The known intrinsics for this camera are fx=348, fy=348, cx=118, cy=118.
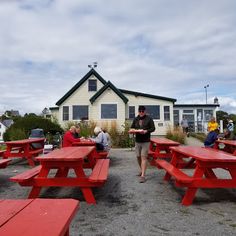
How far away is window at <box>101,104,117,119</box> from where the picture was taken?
26578 mm

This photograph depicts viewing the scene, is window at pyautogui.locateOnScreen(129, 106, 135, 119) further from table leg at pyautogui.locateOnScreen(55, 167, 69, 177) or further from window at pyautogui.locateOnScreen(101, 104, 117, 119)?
table leg at pyautogui.locateOnScreen(55, 167, 69, 177)

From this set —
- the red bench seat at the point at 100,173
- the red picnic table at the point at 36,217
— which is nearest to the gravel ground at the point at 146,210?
the red bench seat at the point at 100,173

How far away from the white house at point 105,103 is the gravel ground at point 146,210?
19206 mm

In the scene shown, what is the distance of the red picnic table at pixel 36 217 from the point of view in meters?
2.15

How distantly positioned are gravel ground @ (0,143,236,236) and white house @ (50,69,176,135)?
756 inches

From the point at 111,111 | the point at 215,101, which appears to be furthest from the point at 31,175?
the point at 215,101

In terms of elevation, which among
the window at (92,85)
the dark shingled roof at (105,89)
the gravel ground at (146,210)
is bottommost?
the gravel ground at (146,210)

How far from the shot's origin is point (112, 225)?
4297 millimetres

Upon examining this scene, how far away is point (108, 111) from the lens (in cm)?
2667

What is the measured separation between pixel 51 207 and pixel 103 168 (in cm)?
374

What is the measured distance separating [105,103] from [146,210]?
21.7m

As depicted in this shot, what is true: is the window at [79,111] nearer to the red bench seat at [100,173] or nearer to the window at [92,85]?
the window at [92,85]

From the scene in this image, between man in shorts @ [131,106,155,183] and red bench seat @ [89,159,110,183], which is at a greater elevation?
man in shorts @ [131,106,155,183]

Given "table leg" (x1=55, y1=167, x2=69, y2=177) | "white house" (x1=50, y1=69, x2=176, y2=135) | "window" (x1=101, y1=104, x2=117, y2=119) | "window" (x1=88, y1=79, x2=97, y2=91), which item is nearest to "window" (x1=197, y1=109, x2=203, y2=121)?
"white house" (x1=50, y1=69, x2=176, y2=135)
